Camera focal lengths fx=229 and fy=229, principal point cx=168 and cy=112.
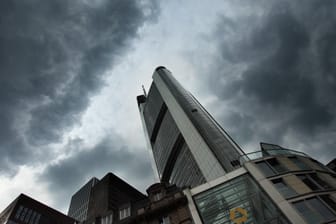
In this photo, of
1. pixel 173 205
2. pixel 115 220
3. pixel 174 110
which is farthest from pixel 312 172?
pixel 174 110

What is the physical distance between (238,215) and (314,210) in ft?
21.5

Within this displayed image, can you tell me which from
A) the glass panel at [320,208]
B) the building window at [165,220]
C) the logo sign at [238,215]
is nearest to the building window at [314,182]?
the glass panel at [320,208]

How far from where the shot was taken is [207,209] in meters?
24.6

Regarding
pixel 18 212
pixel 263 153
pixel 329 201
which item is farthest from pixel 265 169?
pixel 18 212

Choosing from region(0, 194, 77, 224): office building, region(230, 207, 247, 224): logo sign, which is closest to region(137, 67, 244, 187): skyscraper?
region(230, 207, 247, 224): logo sign

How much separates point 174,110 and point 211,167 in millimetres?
38201

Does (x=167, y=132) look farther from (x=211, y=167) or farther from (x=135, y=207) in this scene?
(x=135, y=207)

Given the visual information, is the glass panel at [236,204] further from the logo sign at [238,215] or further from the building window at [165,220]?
the building window at [165,220]

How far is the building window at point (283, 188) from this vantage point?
21744 mm

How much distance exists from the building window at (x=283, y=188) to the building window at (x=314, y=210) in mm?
1202

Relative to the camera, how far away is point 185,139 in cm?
8256

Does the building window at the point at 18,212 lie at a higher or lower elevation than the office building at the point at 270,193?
higher

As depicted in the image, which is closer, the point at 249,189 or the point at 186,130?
the point at 249,189

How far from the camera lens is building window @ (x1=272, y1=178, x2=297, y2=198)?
2174 centimetres
